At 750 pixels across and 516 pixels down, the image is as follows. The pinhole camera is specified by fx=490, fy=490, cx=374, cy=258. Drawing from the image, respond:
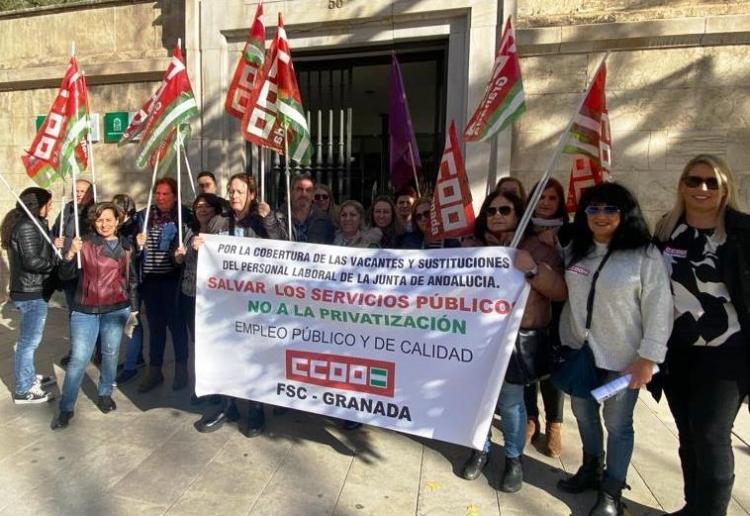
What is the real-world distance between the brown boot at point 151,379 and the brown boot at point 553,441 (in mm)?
3355

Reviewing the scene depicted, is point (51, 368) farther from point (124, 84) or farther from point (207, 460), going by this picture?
point (124, 84)

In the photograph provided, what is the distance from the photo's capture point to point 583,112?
3.16 metres

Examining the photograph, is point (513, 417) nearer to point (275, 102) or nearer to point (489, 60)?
point (275, 102)

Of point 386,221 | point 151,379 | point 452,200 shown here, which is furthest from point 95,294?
point 452,200

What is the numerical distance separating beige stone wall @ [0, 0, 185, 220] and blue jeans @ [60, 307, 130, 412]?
3.69m

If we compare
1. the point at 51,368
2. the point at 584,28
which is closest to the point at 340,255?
the point at 51,368

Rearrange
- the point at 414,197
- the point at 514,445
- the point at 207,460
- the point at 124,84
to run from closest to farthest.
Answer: the point at 514,445 < the point at 207,460 < the point at 414,197 < the point at 124,84

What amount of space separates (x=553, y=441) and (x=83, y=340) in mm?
3494

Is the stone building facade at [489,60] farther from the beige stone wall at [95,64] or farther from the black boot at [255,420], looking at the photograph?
→ the black boot at [255,420]

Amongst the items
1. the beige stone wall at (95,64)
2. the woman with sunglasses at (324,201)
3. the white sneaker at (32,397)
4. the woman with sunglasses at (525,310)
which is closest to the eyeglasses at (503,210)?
the woman with sunglasses at (525,310)

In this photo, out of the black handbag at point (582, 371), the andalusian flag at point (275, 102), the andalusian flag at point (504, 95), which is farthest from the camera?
the andalusian flag at point (275, 102)

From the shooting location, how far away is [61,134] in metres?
4.06

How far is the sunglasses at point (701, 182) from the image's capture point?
2348 mm

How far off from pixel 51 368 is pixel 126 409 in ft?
5.06
